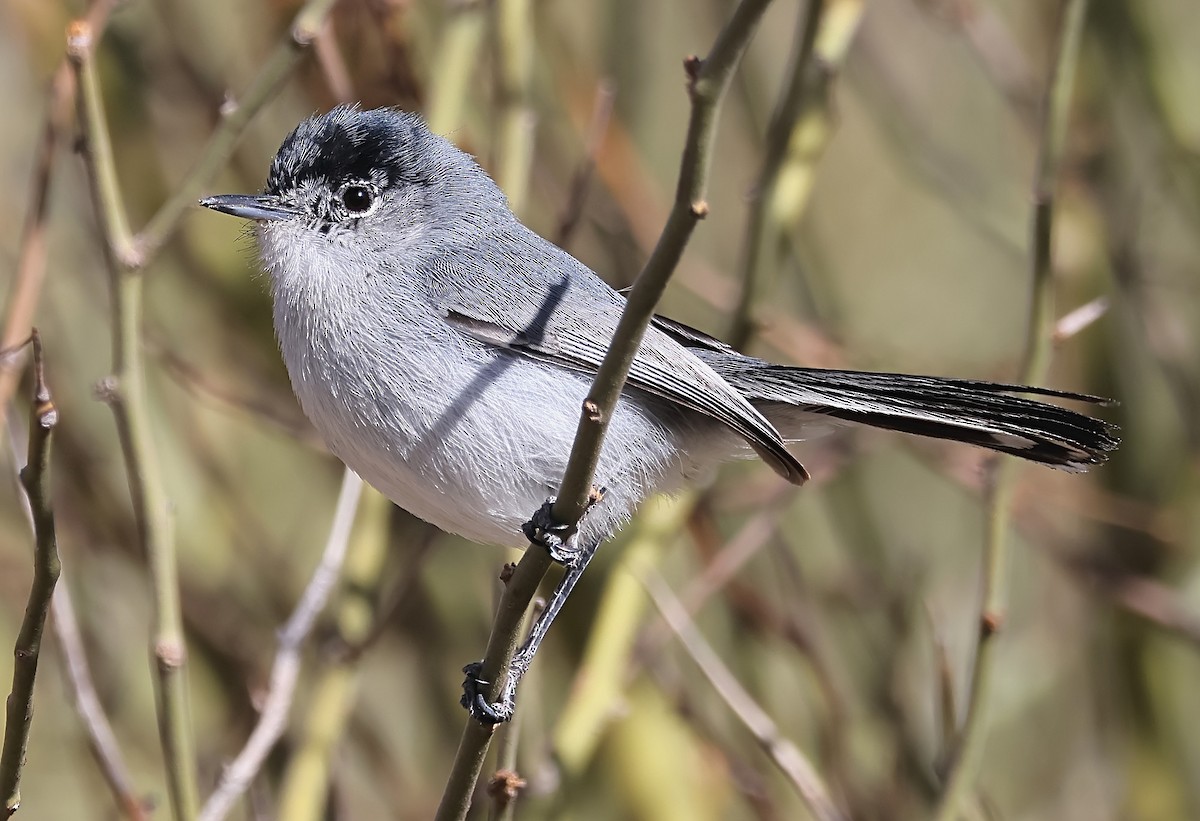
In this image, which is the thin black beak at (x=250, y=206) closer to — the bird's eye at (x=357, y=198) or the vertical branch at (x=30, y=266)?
the bird's eye at (x=357, y=198)

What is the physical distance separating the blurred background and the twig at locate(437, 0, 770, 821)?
3.30 feet

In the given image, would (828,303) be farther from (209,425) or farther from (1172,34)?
(209,425)

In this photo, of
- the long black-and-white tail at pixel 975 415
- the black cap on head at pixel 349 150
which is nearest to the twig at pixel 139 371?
the black cap on head at pixel 349 150

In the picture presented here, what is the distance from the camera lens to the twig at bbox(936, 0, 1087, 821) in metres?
2.15

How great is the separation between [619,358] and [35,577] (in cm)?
69

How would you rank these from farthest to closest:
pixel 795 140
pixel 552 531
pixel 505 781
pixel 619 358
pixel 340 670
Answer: pixel 795 140 → pixel 340 670 → pixel 505 781 → pixel 552 531 → pixel 619 358

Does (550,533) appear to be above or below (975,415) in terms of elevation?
below

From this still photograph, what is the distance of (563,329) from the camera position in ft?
7.13

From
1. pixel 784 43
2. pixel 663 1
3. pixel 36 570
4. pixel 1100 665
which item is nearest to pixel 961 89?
pixel 784 43

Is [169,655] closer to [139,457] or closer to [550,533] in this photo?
[139,457]

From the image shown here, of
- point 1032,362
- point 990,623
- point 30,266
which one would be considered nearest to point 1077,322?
point 1032,362

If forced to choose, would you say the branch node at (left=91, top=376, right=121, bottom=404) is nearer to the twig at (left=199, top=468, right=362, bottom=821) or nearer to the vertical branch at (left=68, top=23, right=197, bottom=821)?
the vertical branch at (left=68, top=23, right=197, bottom=821)

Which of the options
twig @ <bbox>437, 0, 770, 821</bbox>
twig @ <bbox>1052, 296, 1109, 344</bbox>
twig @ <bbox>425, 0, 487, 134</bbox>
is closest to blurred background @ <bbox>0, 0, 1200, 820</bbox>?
twig @ <bbox>425, 0, 487, 134</bbox>

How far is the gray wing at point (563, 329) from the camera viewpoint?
7.00ft
